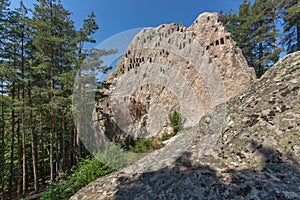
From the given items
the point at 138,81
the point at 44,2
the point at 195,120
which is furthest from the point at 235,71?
the point at 44,2

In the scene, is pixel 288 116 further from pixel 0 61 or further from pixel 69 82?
pixel 0 61

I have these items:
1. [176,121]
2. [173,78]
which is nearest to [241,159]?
[176,121]

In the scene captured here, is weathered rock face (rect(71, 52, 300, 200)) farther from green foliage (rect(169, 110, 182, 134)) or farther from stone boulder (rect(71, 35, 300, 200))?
green foliage (rect(169, 110, 182, 134))

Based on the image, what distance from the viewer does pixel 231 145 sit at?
1.80 meters

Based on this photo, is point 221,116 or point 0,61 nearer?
point 221,116

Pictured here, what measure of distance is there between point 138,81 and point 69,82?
7.84m

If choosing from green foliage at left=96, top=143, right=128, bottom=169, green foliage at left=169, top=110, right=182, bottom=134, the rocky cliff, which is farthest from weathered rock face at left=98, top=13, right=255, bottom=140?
the rocky cliff

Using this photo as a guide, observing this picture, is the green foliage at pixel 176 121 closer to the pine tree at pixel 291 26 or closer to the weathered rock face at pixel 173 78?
the weathered rock face at pixel 173 78

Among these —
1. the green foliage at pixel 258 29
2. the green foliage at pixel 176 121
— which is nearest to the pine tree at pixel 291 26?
the green foliage at pixel 258 29

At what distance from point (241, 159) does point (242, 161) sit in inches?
0.9

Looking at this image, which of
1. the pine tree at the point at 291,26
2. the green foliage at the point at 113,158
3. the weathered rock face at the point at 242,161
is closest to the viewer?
the weathered rock face at the point at 242,161

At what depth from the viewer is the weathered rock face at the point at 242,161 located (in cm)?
130

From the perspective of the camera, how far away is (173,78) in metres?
12.8

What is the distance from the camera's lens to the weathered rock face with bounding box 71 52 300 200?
1.30m
